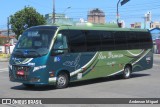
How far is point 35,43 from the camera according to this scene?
15.4m

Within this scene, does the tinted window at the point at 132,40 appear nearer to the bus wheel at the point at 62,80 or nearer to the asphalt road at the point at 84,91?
the asphalt road at the point at 84,91

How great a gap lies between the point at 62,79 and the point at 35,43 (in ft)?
5.77

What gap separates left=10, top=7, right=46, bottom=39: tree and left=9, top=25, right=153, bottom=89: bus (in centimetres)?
4218

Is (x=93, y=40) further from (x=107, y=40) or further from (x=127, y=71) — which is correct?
(x=127, y=71)

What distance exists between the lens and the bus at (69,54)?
49.4 feet

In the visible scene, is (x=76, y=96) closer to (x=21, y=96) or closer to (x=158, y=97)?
(x=21, y=96)

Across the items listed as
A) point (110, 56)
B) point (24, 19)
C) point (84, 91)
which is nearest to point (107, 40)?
point (110, 56)

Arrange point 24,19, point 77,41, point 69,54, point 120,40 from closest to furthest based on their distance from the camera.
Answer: point 69,54
point 77,41
point 120,40
point 24,19

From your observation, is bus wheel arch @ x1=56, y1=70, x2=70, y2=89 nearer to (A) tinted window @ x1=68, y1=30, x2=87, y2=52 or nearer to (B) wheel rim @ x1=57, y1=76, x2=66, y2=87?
(B) wheel rim @ x1=57, y1=76, x2=66, y2=87

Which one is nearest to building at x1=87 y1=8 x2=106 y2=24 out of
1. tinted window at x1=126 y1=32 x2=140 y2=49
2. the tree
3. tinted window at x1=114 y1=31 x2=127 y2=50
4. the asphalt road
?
the tree

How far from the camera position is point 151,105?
37.5 ft

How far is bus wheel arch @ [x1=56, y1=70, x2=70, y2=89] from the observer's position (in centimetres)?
1562

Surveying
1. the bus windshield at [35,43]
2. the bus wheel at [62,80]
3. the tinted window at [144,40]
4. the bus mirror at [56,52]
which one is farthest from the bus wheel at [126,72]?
the bus windshield at [35,43]

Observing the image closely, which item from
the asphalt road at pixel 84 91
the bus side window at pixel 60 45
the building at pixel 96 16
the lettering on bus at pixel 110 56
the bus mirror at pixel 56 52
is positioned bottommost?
the asphalt road at pixel 84 91
